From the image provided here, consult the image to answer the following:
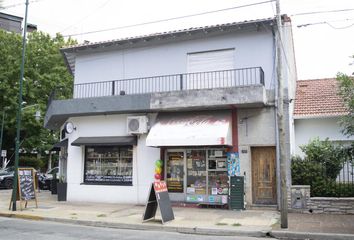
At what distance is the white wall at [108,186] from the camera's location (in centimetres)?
1656

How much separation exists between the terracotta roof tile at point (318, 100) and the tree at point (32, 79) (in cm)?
2065

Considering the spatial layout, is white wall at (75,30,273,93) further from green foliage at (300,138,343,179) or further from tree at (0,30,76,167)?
tree at (0,30,76,167)

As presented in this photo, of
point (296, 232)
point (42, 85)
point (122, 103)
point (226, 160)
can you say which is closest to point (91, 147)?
point (122, 103)

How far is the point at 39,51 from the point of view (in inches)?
1371

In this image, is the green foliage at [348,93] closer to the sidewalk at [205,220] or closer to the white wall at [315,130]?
the sidewalk at [205,220]

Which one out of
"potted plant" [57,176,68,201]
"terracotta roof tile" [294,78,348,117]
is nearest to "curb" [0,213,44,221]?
"potted plant" [57,176,68,201]

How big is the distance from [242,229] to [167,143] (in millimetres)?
5130

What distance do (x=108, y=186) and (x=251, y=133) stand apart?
656 centimetres

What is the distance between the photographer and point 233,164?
15188 mm

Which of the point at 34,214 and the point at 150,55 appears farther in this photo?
the point at 150,55

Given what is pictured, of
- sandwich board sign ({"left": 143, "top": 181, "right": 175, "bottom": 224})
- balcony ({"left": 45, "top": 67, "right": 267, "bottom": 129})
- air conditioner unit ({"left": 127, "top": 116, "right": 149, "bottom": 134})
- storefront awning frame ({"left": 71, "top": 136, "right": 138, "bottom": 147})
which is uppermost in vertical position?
balcony ({"left": 45, "top": 67, "right": 267, "bottom": 129})

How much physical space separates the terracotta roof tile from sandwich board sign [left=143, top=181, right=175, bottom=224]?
9.60m

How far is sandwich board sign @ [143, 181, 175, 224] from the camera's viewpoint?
1183cm

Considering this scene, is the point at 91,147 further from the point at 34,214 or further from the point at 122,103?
the point at 34,214
